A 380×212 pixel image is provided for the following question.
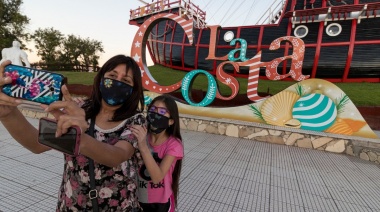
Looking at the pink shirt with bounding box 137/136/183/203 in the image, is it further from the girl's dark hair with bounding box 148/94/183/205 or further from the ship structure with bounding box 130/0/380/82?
the ship structure with bounding box 130/0/380/82

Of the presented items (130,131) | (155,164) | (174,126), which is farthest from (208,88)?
(130,131)

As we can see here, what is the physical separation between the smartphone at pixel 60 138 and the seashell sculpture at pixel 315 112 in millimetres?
6457

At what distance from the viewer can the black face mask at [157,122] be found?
5.58 feet

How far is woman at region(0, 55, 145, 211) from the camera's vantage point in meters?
1.08

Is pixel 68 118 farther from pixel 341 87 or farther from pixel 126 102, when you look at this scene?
pixel 341 87

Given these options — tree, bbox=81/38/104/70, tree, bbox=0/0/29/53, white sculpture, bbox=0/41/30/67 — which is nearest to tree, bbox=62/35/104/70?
tree, bbox=81/38/104/70

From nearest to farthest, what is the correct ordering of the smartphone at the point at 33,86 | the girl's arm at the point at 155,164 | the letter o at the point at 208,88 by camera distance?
the smartphone at the point at 33,86 < the girl's arm at the point at 155,164 < the letter o at the point at 208,88

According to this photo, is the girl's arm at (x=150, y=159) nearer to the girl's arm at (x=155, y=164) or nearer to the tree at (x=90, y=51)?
the girl's arm at (x=155, y=164)

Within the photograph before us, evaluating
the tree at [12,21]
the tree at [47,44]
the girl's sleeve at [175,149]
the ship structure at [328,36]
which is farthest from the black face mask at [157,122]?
the tree at [47,44]

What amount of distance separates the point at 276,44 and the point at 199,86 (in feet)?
20.3

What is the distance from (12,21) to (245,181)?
116 ft

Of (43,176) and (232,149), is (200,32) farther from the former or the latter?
(43,176)

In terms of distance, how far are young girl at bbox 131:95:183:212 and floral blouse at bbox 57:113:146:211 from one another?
0.70 feet

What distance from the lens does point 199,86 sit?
1235cm
